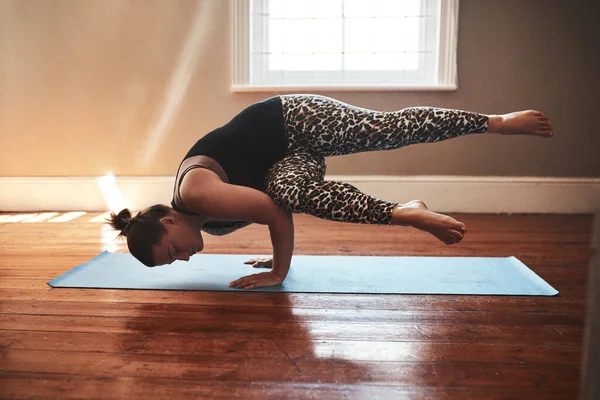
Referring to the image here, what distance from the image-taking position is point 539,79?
3.29 m

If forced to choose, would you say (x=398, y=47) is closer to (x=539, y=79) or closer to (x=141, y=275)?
(x=539, y=79)

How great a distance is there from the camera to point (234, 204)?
5.70 feet

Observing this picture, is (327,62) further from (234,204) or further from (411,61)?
(234,204)

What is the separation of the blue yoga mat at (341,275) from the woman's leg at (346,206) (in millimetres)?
276

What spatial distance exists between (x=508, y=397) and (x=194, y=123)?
2727 millimetres

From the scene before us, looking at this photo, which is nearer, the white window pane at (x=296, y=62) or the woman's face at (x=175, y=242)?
the woman's face at (x=175, y=242)

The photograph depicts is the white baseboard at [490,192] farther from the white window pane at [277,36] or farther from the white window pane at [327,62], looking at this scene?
the white window pane at [277,36]

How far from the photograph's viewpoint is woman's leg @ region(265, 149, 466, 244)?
1639 millimetres

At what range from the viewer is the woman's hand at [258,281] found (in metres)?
1.87

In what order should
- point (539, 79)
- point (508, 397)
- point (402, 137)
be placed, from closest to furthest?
point (508, 397)
point (402, 137)
point (539, 79)

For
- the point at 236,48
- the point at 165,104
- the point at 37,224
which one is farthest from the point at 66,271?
the point at 236,48

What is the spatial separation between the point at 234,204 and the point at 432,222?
2.06 ft

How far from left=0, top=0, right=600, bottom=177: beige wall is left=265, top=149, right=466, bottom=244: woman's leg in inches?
65.8

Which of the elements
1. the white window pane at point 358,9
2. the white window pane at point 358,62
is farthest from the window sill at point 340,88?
the white window pane at point 358,9
